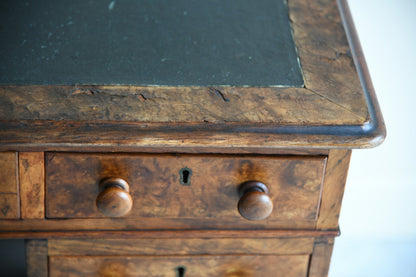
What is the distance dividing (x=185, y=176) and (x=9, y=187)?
0.33m

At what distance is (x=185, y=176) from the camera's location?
37.9 inches

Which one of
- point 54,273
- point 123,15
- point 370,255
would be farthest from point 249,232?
point 370,255

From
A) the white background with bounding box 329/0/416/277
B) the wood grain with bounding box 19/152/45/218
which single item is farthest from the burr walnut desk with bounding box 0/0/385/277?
the white background with bounding box 329/0/416/277

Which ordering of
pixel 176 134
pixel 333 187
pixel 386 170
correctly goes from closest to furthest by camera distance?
pixel 176 134
pixel 333 187
pixel 386 170

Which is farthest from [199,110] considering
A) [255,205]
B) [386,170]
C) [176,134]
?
Result: [386,170]

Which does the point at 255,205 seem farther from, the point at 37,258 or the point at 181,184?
the point at 37,258

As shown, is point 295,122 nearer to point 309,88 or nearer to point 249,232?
point 309,88

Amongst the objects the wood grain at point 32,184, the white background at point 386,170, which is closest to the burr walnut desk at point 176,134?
the wood grain at point 32,184

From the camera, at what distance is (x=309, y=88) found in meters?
0.96

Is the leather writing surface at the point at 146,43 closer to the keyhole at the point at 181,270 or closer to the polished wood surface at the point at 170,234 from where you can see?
the polished wood surface at the point at 170,234

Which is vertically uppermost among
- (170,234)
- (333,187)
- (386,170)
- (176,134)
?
(176,134)

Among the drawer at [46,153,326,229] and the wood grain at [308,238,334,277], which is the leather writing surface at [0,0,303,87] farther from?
the wood grain at [308,238,334,277]

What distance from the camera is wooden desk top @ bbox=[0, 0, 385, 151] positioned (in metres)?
0.87

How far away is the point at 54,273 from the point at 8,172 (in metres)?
0.26
